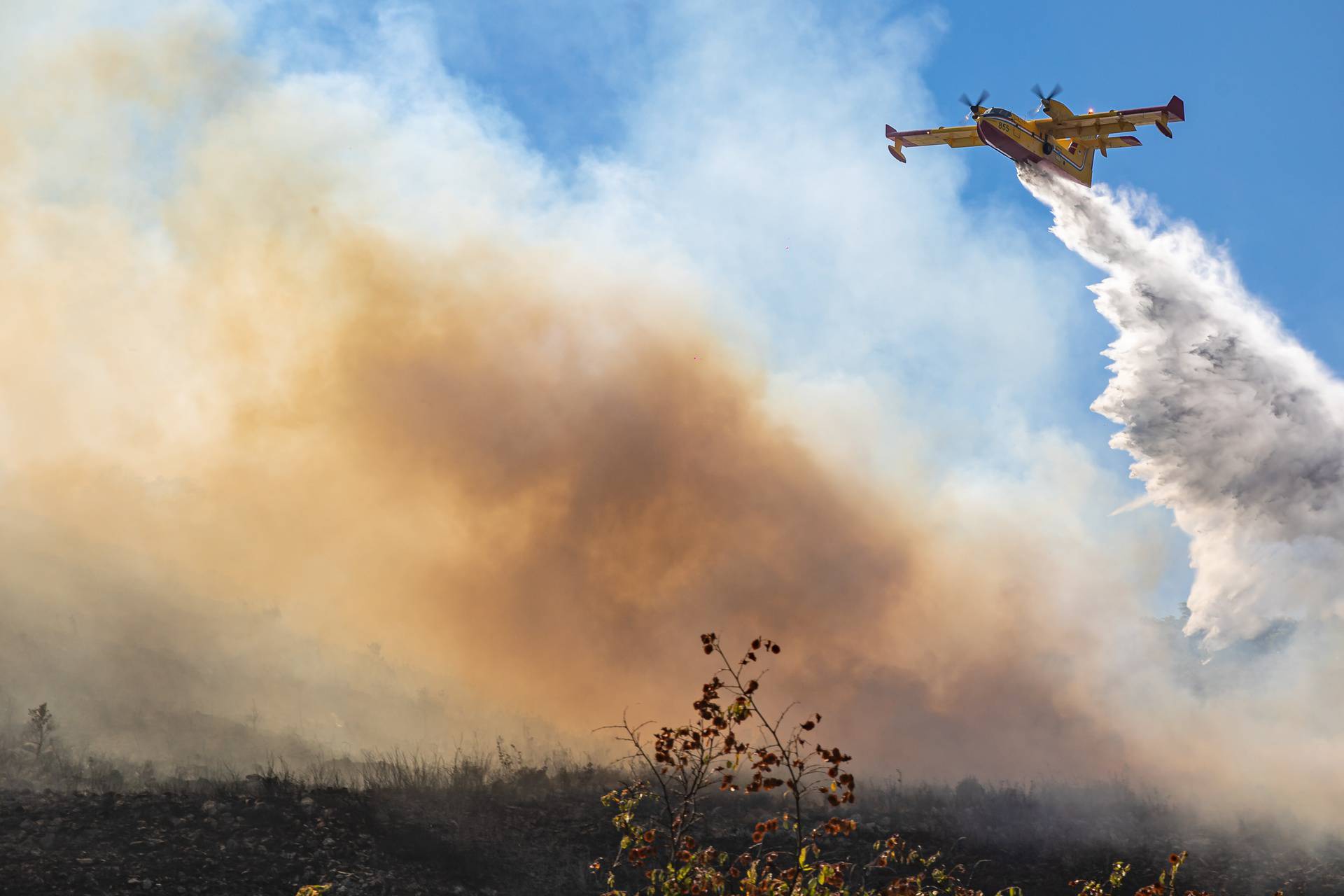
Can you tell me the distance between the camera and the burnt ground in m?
23.4

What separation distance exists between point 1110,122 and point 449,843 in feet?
127

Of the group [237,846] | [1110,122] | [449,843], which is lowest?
[449,843]

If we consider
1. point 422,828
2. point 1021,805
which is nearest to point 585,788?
point 422,828

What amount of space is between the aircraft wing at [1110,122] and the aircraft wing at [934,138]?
3148 millimetres

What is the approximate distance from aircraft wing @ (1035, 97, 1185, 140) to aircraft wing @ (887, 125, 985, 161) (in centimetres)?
315

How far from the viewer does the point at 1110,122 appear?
1898 inches

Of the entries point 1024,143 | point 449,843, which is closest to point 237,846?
point 449,843

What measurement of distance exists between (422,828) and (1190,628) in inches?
1241

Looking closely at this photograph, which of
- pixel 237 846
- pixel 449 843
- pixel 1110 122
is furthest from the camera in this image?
pixel 1110 122

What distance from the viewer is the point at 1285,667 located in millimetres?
56000

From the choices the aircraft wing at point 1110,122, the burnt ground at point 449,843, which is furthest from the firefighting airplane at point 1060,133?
the burnt ground at point 449,843

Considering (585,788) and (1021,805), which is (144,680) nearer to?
(585,788)

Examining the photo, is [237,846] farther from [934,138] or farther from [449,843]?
[934,138]

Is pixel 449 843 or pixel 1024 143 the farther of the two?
pixel 1024 143
